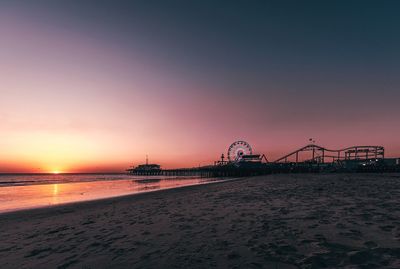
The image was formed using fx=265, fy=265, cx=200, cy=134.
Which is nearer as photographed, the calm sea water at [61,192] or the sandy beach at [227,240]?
the sandy beach at [227,240]

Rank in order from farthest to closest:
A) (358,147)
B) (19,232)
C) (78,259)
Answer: (358,147)
(19,232)
(78,259)

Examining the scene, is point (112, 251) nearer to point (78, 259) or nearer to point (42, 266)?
point (78, 259)

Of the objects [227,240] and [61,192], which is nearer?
[227,240]

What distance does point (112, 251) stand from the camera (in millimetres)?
6945

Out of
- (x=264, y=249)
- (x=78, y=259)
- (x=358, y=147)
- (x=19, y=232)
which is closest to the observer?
(x=264, y=249)

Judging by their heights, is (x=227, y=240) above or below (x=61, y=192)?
above

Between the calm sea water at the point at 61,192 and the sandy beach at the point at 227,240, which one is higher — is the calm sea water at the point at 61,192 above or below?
below

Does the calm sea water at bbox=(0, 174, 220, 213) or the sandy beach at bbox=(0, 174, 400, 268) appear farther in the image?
the calm sea water at bbox=(0, 174, 220, 213)

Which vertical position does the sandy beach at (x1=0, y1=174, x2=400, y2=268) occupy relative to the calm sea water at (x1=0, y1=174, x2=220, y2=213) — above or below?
above

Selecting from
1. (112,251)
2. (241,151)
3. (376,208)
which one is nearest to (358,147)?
(241,151)

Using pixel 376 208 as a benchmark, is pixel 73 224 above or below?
below

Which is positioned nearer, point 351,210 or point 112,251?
point 112,251

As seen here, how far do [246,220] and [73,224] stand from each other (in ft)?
24.0

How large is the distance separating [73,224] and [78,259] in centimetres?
530
